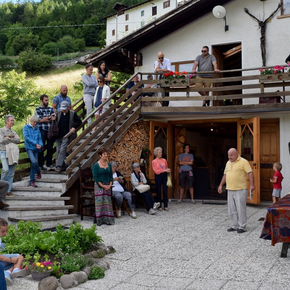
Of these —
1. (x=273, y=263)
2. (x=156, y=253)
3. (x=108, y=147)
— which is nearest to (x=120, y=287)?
(x=156, y=253)

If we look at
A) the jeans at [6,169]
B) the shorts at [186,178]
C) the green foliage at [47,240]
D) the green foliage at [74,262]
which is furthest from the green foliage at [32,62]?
the green foliage at [74,262]

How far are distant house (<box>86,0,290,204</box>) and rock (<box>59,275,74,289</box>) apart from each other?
25.6 feet

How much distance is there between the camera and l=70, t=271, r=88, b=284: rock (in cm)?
550

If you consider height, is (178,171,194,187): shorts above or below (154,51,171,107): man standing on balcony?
below

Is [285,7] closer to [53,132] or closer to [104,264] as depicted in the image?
[53,132]

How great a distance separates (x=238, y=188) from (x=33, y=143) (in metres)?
4.76

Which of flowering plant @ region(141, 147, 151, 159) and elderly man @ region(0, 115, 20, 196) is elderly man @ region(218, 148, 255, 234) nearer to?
flowering plant @ region(141, 147, 151, 159)

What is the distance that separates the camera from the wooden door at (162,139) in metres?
13.2

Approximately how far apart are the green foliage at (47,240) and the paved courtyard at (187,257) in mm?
484

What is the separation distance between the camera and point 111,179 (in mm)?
9500

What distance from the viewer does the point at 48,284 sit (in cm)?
512

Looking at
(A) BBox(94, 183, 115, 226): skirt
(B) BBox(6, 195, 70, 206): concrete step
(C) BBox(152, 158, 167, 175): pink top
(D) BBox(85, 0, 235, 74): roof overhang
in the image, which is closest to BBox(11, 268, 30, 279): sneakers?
(A) BBox(94, 183, 115, 226): skirt

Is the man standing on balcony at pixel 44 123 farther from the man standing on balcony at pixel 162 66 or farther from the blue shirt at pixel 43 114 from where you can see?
the man standing on balcony at pixel 162 66

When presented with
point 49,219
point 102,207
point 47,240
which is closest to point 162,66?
point 102,207
